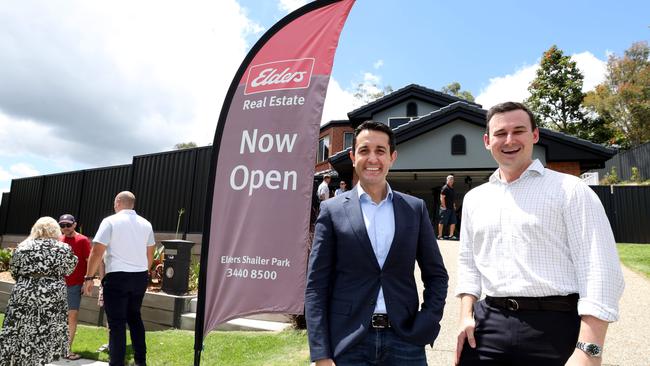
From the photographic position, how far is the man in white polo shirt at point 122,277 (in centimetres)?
485

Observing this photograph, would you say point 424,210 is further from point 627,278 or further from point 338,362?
point 627,278

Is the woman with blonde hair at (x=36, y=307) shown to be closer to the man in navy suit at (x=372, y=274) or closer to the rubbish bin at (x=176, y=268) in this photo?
the rubbish bin at (x=176, y=268)

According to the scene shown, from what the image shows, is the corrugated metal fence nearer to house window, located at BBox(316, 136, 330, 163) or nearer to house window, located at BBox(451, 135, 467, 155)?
house window, located at BBox(451, 135, 467, 155)

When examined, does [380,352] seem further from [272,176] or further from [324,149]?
[324,149]

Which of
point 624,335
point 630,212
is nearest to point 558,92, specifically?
point 630,212

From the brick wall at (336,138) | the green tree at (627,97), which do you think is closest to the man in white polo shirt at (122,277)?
the brick wall at (336,138)

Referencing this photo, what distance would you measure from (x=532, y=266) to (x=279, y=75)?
281cm

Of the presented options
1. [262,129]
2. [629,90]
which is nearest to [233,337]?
[262,129]

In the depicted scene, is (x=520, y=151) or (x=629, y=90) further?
(x=629, y=90)

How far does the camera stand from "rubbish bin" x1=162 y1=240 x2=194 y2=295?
802 centimetres

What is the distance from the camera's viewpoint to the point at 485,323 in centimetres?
204

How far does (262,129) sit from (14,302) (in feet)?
14.7

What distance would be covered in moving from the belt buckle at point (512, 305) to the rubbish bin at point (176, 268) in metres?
7.32

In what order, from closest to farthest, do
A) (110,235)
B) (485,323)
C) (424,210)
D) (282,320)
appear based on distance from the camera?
(485,323) < (424,210) < (110,235) < (282,320)
